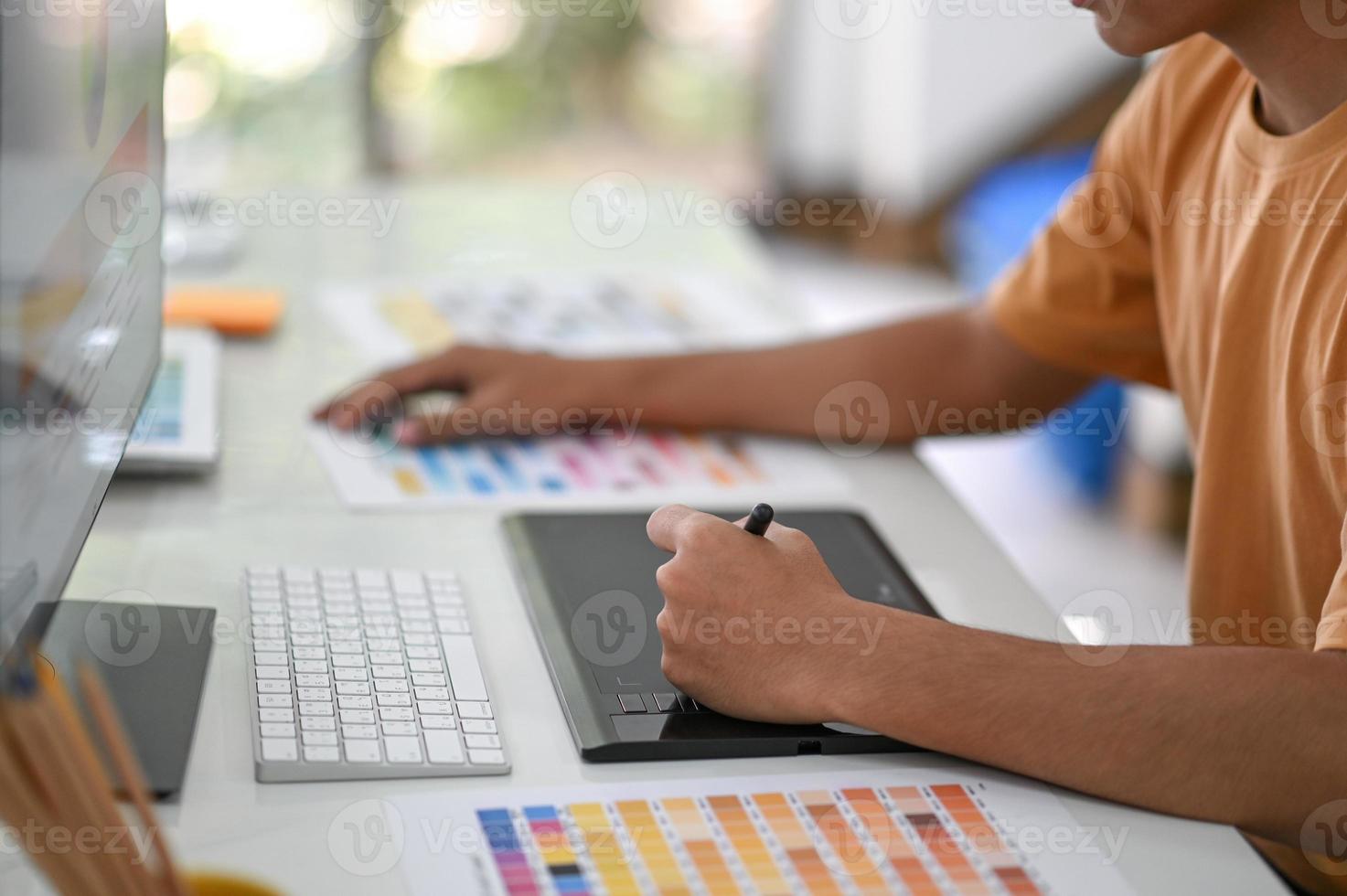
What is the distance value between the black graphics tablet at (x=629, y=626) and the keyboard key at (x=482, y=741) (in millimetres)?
44

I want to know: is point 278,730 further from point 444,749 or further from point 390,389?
point 390,389

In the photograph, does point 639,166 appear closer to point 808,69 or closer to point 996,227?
point 808,69

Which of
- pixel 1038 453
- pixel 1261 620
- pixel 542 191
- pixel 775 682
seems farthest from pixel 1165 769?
pixel 1038 453

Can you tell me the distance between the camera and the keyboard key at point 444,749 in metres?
0.75

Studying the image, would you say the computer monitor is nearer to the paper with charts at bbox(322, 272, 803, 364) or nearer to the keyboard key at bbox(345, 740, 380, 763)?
the keyboard key at bbox(345, 740, 380, 763)

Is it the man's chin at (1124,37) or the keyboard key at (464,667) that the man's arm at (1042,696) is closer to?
the keyboard key at (464,667)

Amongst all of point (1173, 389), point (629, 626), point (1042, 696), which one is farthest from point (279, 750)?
point (1173, 389)

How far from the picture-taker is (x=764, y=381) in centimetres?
125

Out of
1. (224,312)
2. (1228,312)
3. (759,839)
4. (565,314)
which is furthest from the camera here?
(565,314)

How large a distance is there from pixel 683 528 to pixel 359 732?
22 cm

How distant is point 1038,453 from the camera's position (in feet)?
9.52

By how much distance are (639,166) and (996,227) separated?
1.42m

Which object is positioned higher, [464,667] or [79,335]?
[79,335]

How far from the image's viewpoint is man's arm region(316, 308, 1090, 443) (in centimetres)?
122
